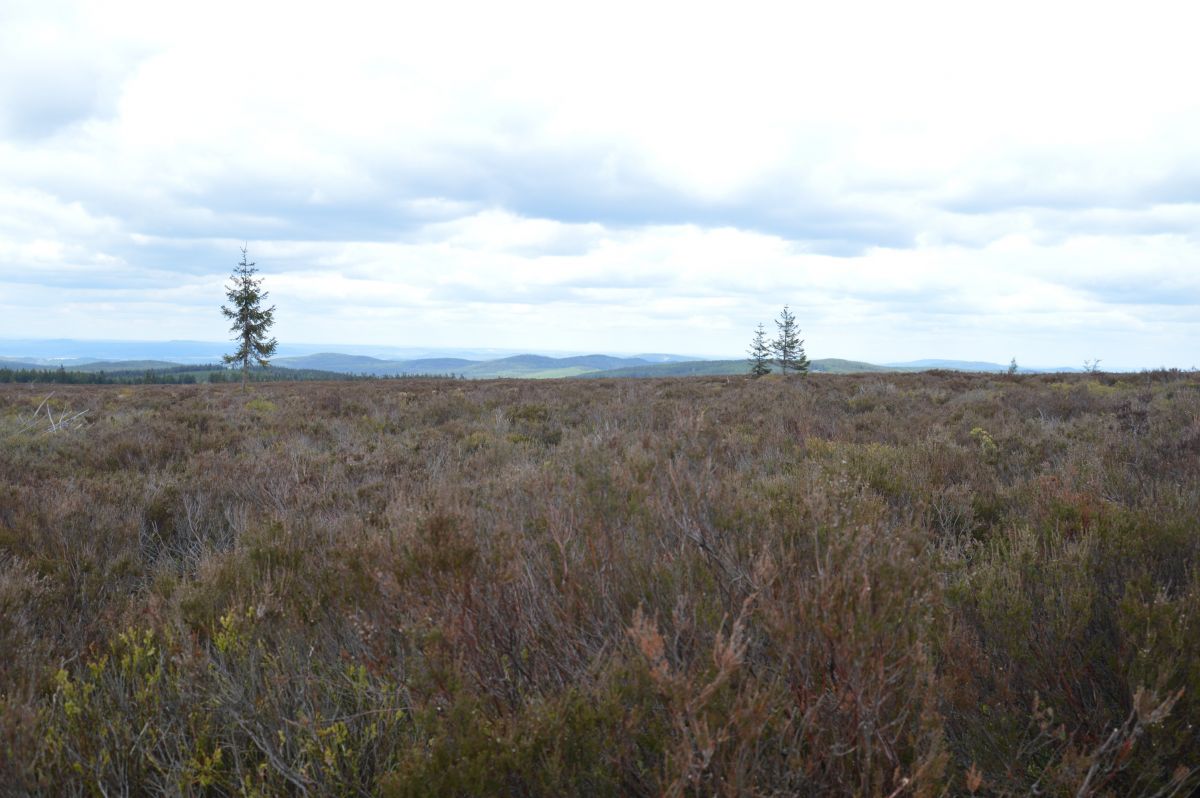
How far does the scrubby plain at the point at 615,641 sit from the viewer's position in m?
1.83

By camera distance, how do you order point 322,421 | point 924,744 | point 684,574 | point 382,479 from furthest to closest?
1. point 322,421
2. point 382,479
3. point 684,574
4. point 924,744

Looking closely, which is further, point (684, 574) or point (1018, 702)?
point (684, 574)

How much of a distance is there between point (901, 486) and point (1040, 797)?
392 centimetres

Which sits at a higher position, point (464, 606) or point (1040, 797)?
point (464, 606)

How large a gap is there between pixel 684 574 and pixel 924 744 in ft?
4.24

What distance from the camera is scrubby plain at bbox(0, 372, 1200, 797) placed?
1829mm

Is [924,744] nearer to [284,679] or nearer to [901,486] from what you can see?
[284,679]

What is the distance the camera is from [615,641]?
2.40m

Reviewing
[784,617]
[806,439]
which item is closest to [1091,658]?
[784,617]

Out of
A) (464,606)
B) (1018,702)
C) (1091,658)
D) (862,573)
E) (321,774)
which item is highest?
(862,573)

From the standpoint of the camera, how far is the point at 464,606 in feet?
8.10

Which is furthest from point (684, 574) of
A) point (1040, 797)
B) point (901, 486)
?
point (901, 486)

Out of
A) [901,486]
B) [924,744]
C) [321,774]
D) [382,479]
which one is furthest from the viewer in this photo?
[382,479]

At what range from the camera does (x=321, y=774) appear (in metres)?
2.30
